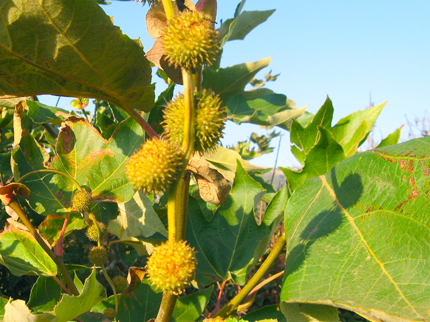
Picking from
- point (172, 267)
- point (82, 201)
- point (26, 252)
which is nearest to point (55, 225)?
point (26, 252)

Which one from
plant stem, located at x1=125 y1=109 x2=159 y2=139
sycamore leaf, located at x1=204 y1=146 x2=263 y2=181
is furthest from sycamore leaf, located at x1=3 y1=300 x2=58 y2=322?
sycamore leaf, located at x1=204 y1=146 x2=263 y2=181

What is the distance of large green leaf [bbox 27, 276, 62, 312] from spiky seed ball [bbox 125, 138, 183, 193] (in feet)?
2.56

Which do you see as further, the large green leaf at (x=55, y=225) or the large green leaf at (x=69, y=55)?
the large green leaf at (x=55, y=225)

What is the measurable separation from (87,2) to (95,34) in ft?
0.24

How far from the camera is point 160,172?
76 cm

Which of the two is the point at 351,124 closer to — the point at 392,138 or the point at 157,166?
the point at 392,138

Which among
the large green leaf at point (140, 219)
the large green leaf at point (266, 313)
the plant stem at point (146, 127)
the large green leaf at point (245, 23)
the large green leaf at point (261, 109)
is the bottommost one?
the large green leaf at point (266, 313)

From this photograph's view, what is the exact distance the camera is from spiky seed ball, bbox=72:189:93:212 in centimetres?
126

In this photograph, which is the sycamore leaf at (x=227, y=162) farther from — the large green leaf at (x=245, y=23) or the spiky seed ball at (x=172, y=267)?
the spiky seed ball at (x=172, y=267)

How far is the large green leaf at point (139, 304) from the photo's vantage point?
1.24 meters

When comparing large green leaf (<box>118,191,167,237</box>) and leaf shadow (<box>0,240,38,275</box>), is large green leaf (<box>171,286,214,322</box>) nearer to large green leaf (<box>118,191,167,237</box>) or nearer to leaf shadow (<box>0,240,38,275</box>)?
large green leaf (<box>118,191,167,237</box>)

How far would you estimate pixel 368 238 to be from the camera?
94 centimetres

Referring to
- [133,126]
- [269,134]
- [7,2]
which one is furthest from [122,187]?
[269,134]

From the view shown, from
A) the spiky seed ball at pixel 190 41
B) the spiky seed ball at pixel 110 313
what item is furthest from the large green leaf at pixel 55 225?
the spiky seed ball at pixel 190 41
